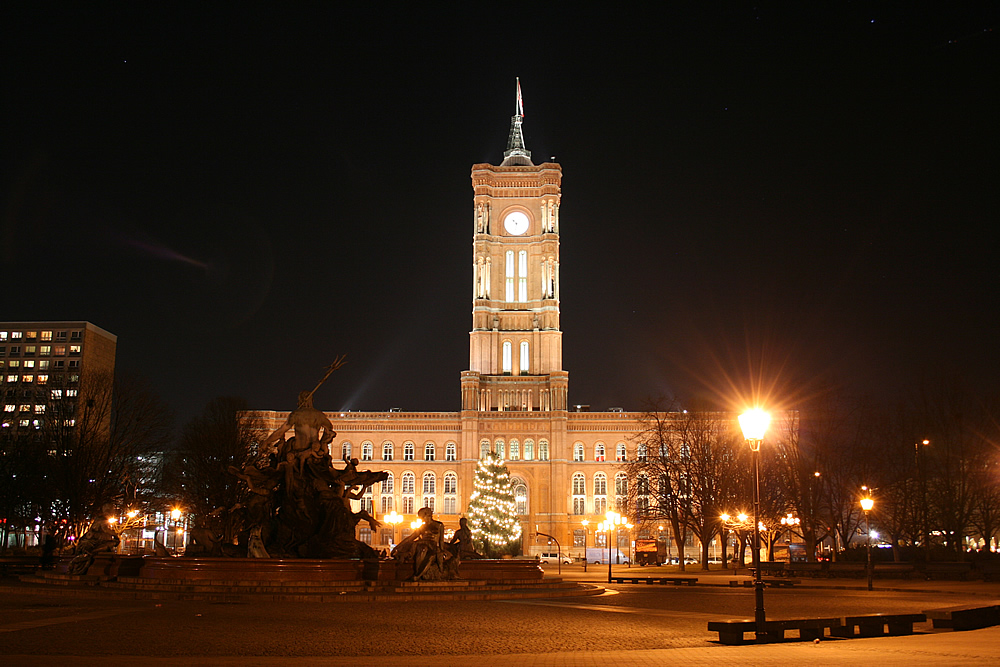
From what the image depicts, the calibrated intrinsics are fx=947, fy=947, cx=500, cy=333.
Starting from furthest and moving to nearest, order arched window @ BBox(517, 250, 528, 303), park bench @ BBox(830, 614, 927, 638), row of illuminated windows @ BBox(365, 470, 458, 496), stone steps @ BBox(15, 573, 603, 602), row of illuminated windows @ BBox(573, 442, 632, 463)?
arched window @ BBox(517, 250, 528, 303)
row of illuminated windows @ BBox(573, 442, 632, 463)
row of illuminated windows @ BBox(365, 470, 458, 496)
stone steps @ BBox(15, 573, 603, 602)
park bench @ BBox(830, 614, 927, 638)

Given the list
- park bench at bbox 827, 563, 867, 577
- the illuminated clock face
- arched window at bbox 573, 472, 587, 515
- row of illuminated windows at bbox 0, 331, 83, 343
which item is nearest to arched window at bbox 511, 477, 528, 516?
arched window at bbox 573, 472, 587, 515

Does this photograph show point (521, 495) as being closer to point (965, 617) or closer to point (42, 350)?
point (42, 350)

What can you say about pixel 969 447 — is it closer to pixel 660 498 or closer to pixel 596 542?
pixel 660 498

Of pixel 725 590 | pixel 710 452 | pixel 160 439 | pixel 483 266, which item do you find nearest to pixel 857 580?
pixel 725 590

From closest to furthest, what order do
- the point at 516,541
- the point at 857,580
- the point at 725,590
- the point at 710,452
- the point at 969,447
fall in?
1. the point at 725,590
2. the point at 857,580
3. the point at 969,447
4. the point at 710,452
5. the point at 516,541

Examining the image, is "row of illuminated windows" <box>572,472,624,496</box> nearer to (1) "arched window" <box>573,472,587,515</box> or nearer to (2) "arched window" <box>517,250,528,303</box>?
(1) "arched window" <box>573,472,587,515</box>

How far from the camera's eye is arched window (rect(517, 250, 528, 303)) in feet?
385

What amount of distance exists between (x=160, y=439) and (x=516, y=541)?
110 ft

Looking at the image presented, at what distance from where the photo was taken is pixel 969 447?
50.2 metres

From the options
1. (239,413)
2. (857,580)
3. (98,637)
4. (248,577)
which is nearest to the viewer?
(98,637)

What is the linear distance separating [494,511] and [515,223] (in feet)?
169

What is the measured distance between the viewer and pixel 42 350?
13812 centimetres

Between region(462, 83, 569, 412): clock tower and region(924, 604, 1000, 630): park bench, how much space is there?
8772 centimetres

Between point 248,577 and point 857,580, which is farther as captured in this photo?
point 857,580
